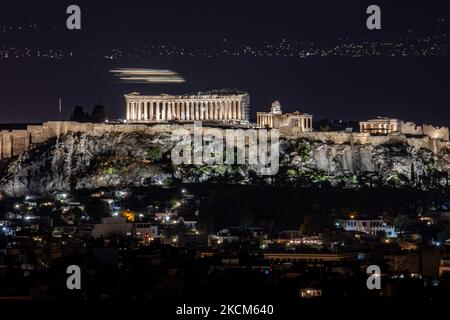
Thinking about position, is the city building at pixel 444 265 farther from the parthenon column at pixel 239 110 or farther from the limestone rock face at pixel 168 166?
the parthenon column at pixel 239 110

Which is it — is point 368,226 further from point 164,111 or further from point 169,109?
point 169,109

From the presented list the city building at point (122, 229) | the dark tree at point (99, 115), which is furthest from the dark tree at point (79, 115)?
the city building at point (122, 229)

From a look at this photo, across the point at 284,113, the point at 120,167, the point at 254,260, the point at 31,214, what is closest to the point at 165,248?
the point at 254,260

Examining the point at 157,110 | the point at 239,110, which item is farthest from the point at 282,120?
the point at 157,110

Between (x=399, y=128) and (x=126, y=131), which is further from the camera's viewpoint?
(x=399, y=128)

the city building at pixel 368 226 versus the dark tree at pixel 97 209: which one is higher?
the dark tree at pixel 97 209

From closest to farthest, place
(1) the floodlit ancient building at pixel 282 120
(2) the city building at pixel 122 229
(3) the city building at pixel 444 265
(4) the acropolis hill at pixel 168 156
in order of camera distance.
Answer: (3) the city building at pixel 444 265 < (2) the city building at pixel 122 229 < (4) the acropolis hill at pixel 168 156 < (1) the floodlit ancient building at pixel 282 120

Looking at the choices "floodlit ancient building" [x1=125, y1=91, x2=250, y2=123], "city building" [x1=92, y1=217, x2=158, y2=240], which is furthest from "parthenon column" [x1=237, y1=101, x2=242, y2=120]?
"city building" [x1=92, y1=217, x2=158, y2=240]

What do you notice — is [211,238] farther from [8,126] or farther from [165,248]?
[8,126]
